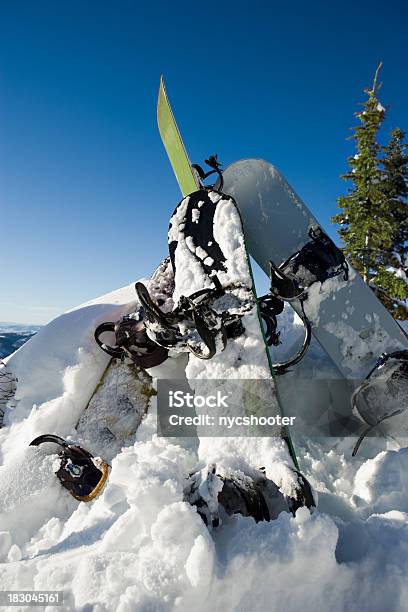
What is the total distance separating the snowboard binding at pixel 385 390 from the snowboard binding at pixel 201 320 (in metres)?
1.23

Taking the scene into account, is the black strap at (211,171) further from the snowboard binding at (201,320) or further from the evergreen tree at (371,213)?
the evergreen tree at (371,213)

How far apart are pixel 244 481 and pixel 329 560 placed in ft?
1.63

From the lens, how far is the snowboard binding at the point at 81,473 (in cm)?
244

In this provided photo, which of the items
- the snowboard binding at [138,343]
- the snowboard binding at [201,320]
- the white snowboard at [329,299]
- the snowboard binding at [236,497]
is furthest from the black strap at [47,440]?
the white snowboard at [329,299]

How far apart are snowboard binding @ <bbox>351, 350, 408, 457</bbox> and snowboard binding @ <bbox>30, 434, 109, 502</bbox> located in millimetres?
1965

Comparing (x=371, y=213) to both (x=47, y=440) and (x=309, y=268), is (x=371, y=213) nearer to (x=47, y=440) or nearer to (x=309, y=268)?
(x=309, y=268)

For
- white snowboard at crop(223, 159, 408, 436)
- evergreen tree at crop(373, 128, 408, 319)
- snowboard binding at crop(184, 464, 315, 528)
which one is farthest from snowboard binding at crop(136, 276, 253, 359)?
evergreen tree at crop(373, 128, 408, 319)

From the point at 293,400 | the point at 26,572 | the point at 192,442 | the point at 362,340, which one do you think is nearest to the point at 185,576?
the point at 26,572

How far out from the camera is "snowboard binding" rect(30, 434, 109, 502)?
2436 millimetres

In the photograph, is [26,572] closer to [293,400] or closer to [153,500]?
[153,500]

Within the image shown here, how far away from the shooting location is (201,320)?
7.98ft

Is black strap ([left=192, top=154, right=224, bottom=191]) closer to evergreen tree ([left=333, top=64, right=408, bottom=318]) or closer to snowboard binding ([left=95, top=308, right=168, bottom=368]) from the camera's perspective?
snowboard binding ([left=95, top=308, right=168, bottom=368])

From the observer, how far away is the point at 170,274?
12.5 feet

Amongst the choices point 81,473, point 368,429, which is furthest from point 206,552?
point 368,429
